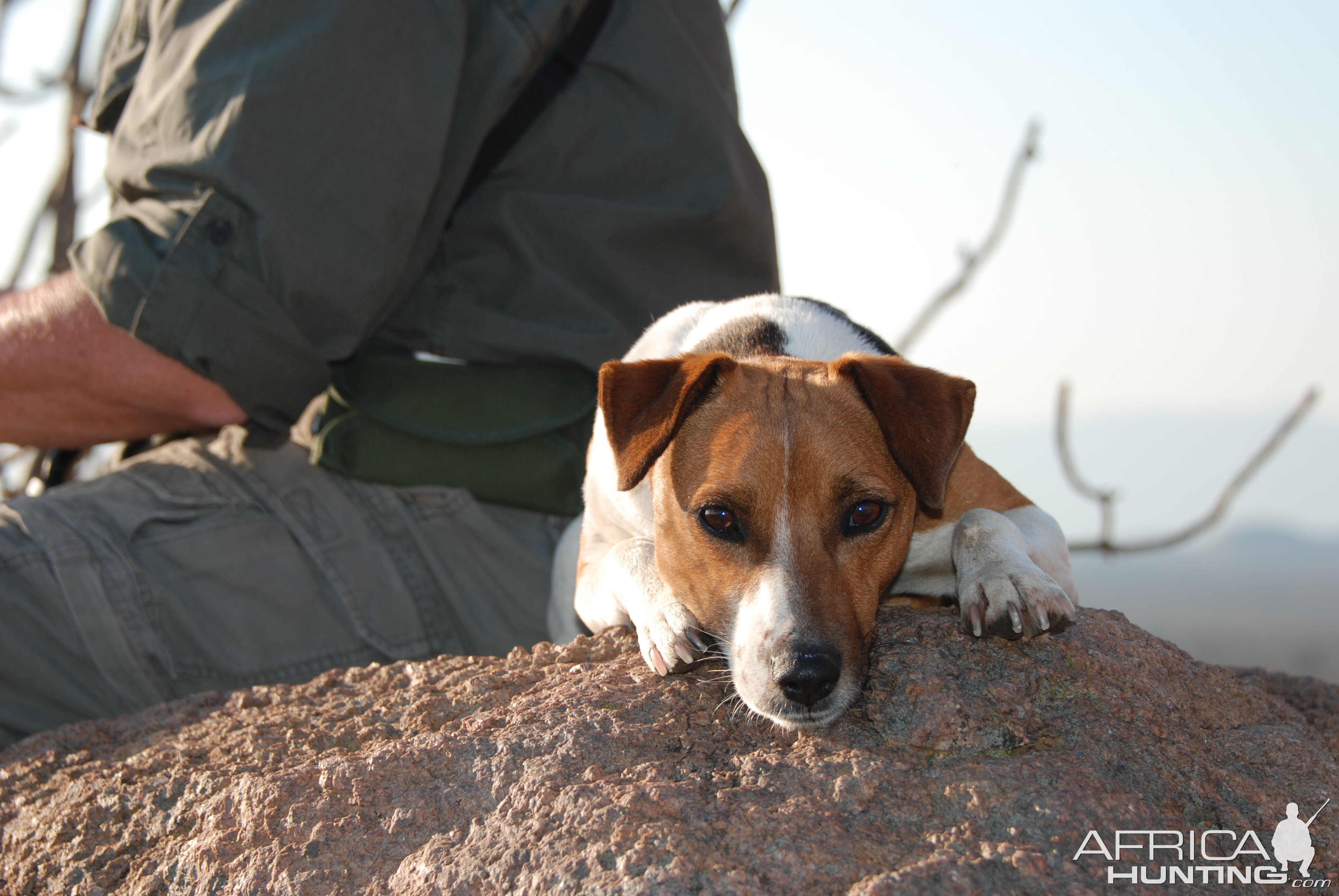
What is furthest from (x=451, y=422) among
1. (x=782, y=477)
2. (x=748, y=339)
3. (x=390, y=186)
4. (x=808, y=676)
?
(x=808, y=676)

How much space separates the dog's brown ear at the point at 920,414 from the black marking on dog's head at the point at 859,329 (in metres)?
0.80

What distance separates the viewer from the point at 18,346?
4391mm

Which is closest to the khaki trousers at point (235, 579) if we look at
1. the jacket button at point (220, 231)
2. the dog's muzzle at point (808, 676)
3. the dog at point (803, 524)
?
the jacket button at point (220, 231)

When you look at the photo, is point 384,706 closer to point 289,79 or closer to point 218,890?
point 218,890

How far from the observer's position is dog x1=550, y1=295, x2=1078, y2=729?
271 centimetres

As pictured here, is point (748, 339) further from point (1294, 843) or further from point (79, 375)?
point (79, 375)

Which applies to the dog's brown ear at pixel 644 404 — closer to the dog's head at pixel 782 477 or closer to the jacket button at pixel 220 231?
the dog's head at pixel 782 477

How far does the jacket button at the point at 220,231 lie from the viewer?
13.0ft

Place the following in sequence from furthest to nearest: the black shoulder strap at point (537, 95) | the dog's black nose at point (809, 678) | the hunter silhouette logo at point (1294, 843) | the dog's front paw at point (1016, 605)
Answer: the black shoulder strap at point (537, 95)
the dog's front paw at point (1016, 605)
the dog's black nose at point (809, 678)
the hunter silhouette logo at point (1294, 843)

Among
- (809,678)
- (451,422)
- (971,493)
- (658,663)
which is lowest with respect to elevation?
(451,422)

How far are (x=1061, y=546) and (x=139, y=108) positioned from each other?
3.88m

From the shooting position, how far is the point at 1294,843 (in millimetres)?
2266

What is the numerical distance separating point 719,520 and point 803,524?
0.81ft

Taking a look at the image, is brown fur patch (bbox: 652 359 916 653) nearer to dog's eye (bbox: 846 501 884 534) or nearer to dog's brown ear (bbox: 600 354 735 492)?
dog's eye (bbox: 846 501 884 534)
